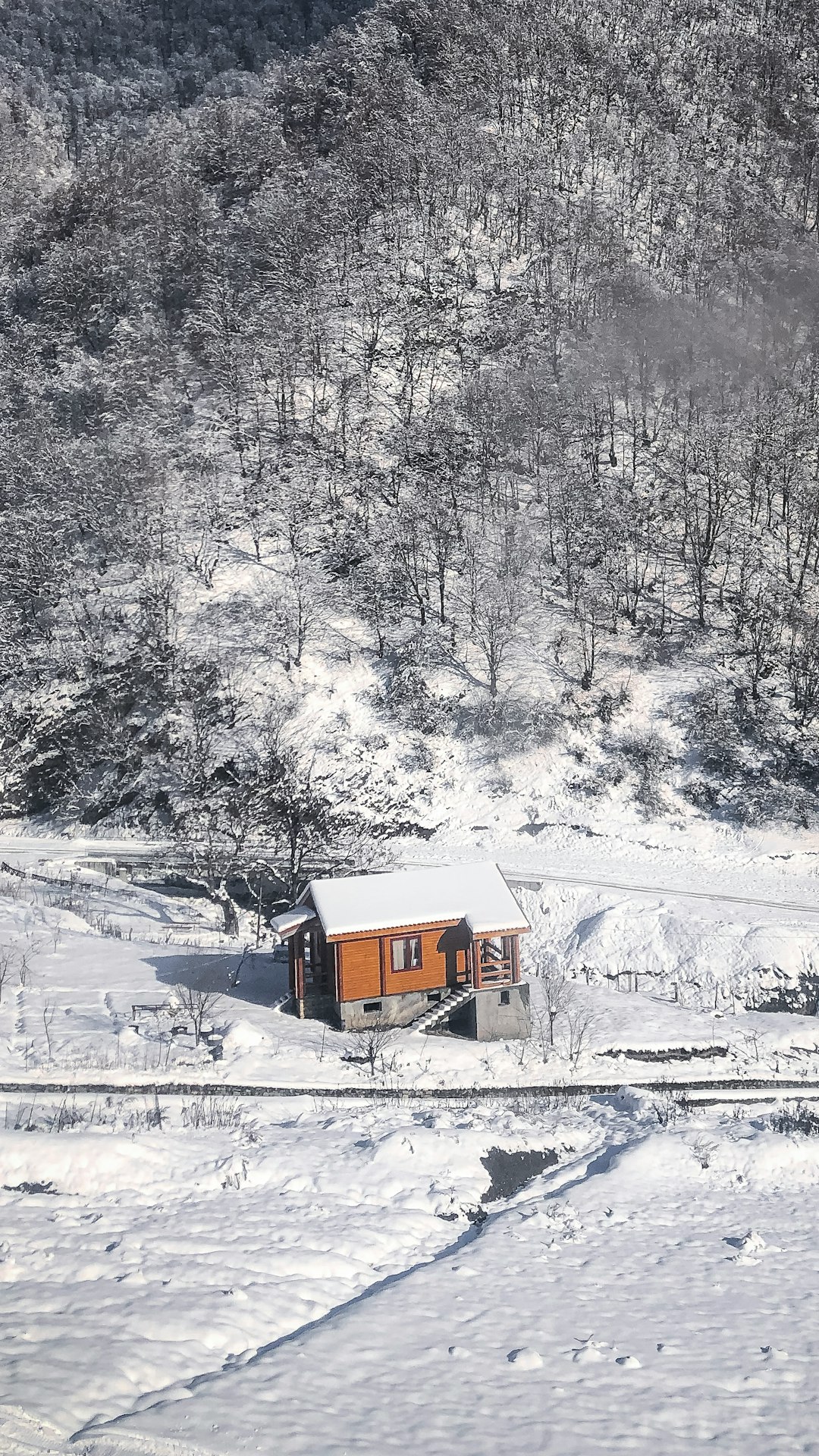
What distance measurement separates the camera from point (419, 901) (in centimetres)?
2905

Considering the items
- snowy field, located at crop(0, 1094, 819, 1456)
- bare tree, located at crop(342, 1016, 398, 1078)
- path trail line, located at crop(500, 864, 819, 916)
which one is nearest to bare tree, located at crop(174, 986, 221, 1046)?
bare tree, located at crop(342, 1016, 398, 1078)

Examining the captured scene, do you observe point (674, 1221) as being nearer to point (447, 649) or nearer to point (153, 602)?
point (447, 649)

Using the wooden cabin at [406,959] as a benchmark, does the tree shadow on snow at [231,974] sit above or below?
below

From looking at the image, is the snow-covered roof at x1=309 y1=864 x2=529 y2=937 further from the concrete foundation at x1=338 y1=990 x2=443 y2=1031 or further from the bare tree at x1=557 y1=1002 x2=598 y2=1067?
the bare tree at x1=557 y1=1002 x2=598 y2=1067

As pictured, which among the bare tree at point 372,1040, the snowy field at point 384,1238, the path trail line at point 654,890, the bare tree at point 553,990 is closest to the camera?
the snowy field at point 384,1238

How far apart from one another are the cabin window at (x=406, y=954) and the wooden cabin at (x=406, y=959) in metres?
0.02

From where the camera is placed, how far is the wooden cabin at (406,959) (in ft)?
91.0

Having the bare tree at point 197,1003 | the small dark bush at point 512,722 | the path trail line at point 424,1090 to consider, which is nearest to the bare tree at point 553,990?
the path trail line at point 424,1090

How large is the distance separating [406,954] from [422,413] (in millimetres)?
51262

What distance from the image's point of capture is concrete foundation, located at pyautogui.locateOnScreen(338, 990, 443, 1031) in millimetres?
27766

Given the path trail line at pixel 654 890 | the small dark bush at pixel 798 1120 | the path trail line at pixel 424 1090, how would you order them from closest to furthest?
the path trail line at pixel 424 1090, the small dark bush at pixel 798 1120, the path trail line at pixel 654 890

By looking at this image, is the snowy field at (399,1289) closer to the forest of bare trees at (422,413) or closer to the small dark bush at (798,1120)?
the small dark bush at (798,1120)

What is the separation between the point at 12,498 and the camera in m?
62.0

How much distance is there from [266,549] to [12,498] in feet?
61.9
